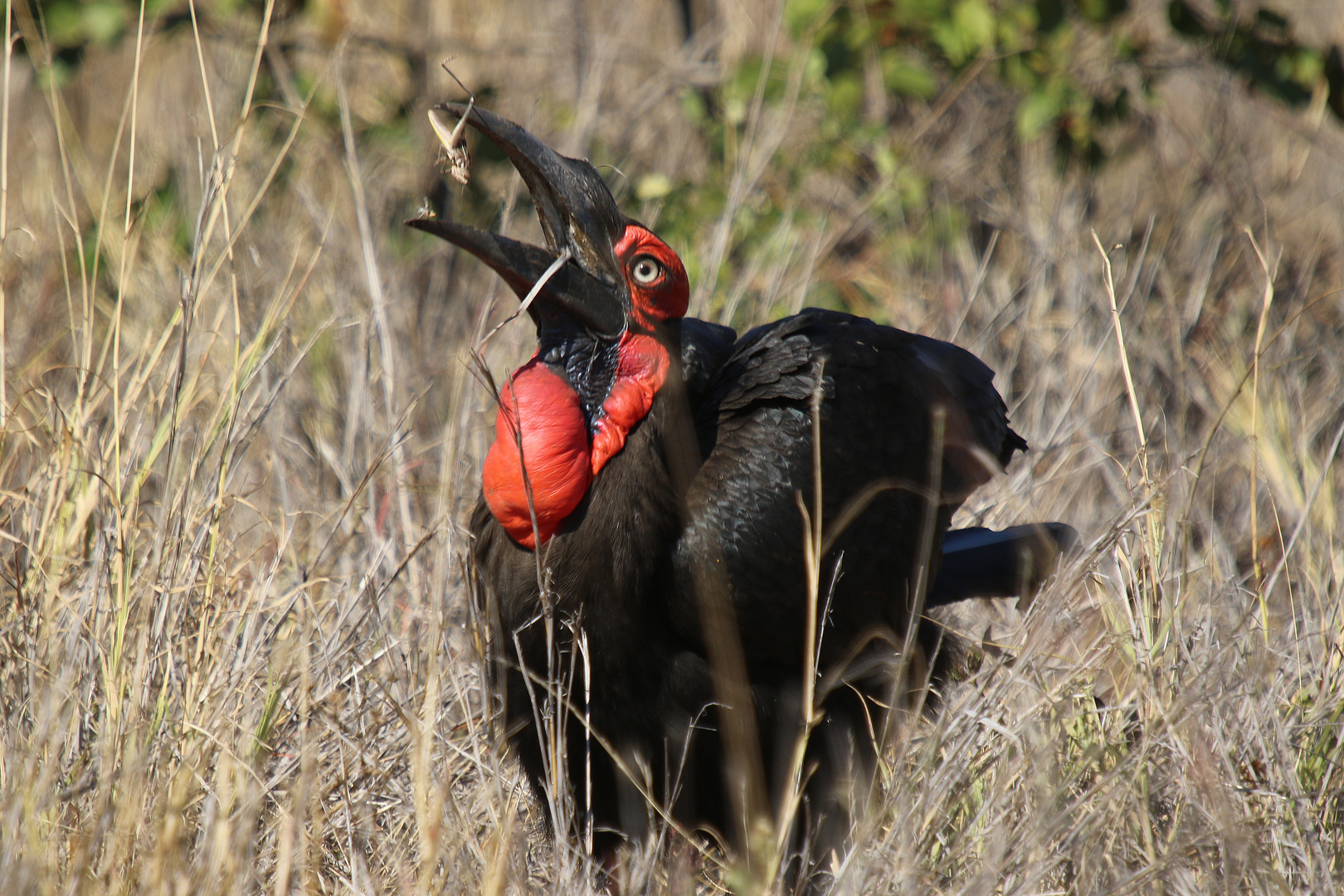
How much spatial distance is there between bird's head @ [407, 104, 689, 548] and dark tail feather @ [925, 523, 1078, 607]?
0.87 metres

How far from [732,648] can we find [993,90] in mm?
3287

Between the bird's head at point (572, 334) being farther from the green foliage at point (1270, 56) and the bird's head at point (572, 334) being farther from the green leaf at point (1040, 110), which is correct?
the green foliage at point (1270, 56)

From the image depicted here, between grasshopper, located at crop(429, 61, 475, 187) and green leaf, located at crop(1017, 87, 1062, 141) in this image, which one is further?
green leaf, located at crop(1017, 87, 1062, 141)

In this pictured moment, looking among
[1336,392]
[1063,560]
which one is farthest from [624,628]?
[1336,392]

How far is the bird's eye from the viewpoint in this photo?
2129 mm

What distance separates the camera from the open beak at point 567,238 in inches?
78.3

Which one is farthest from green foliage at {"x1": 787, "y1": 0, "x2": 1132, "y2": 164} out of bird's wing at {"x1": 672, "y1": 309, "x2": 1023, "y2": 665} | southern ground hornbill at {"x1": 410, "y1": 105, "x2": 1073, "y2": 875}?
southern ground hornbill at {"x1": 410, "y1": 105, "x2": 1073, "y2": 875}

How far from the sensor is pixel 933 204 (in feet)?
14.5

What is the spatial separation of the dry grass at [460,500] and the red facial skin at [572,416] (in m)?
0.12

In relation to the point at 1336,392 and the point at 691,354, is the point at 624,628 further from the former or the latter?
the point at 1336,392

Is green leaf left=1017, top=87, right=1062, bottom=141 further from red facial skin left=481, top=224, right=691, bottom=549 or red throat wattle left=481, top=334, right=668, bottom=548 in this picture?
red throat wattle left=481, top=334, right=668, bottom=548

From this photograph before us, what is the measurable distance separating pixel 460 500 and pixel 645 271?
109 centimetres

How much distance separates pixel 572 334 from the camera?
213 cm

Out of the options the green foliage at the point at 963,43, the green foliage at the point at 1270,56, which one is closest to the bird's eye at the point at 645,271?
the green foliage at the point at 963,43
